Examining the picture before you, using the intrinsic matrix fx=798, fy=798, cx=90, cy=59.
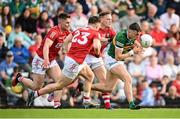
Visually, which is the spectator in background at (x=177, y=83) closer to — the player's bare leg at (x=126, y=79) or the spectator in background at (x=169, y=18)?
the spectator in background at (x=169, y=18)

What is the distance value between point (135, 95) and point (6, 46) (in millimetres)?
3979

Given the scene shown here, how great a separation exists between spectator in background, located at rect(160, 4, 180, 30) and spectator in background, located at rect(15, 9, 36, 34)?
4161mm

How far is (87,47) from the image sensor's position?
17.9 meters

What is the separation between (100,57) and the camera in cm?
1958

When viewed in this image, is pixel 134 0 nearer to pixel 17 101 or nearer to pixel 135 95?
pixel 135 95

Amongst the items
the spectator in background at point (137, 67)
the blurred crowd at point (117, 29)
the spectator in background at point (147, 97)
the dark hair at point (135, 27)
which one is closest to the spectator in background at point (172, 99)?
the blurred crowd at point (117, 29)

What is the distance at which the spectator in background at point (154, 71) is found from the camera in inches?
914

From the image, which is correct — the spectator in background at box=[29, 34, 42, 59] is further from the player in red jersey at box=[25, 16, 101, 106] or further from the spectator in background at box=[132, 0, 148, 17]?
the player in red jersey at box=[25, 16, 101, 106]

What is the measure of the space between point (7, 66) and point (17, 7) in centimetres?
256

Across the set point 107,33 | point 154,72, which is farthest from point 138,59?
point 107,33

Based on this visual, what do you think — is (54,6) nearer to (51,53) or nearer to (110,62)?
(51,53)

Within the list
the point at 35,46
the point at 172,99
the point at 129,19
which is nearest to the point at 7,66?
the point at 35,46

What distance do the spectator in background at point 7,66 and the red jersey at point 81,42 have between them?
4.98 meters

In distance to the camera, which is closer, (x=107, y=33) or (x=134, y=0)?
(x=107, y=33)
